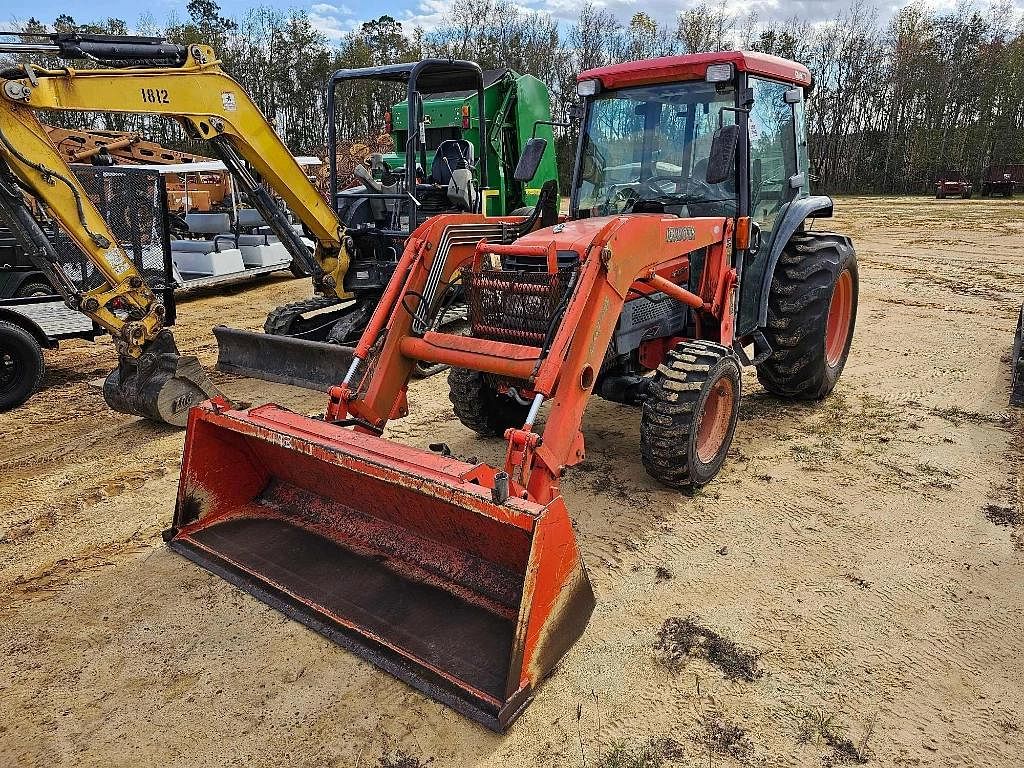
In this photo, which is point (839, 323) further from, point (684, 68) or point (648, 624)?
point (648, 624)

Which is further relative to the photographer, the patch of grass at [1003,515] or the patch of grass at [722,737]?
the patch of grass at [1003,515]

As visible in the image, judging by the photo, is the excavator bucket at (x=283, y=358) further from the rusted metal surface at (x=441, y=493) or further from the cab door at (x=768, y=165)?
the cab door at (x=768, y=165)

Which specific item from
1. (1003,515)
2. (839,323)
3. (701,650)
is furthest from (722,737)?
(839,323)

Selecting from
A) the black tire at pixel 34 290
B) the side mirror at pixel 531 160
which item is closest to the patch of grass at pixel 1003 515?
the side mirror at pixel 531 160

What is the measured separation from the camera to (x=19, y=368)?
6.19m

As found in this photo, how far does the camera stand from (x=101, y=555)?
143 inches

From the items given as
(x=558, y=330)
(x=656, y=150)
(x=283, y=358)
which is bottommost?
(x=283, y=358)

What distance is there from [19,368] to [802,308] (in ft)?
21.1

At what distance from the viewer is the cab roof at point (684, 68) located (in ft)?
13.9

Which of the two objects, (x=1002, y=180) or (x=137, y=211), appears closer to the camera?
(x=137, y=211)

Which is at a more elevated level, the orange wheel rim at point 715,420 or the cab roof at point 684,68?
the cab roof at point 684,68

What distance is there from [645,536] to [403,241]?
4.47 metres

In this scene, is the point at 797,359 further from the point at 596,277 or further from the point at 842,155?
the point at 842,155

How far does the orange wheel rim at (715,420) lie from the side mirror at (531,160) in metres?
1.71
